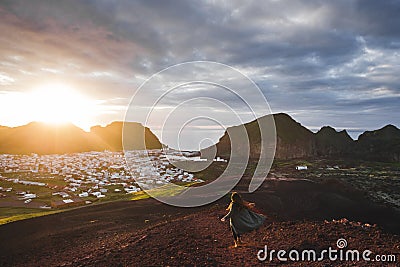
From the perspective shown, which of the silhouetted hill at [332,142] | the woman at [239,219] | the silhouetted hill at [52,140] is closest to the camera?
the woman at [239,219]

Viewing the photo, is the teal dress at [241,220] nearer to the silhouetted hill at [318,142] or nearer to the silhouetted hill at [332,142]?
the silhouetted hill at [318,142]

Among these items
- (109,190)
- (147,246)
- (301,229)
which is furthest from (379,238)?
(109,190)

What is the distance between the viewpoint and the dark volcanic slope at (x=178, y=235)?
6.52 meters

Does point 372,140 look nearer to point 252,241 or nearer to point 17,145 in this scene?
point 252,241


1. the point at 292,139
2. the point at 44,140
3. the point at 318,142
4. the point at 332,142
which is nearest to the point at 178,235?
the point at 292,139

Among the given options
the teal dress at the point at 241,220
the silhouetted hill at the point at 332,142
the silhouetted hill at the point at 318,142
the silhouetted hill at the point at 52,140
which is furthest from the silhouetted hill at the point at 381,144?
the teal dress at the point at 241,220

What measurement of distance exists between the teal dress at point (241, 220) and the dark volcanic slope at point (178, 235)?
44 cm

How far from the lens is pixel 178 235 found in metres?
7.98

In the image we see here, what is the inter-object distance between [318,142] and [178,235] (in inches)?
3415

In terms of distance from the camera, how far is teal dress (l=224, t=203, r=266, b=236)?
23.2ft

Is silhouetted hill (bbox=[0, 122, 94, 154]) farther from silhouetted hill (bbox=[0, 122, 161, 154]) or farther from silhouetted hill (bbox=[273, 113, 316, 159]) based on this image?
silhouetted hill (bbox=[273, 113, 316, 159])

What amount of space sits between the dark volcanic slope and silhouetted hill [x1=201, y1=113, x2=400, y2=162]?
56828mm

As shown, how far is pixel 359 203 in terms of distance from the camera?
16.0 m

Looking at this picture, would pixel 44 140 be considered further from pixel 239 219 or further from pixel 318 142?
pixel 239 219
